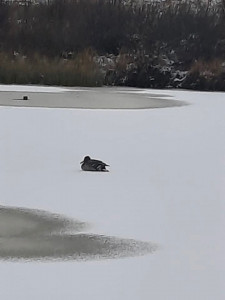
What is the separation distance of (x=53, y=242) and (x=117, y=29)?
24127 mm

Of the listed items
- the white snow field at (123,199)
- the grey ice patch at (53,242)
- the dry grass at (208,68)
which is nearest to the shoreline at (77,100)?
the white snow field at (123,199)

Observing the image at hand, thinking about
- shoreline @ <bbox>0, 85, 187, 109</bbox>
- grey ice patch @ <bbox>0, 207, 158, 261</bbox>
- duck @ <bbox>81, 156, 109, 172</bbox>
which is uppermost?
grey ice patch @ <bbox>0, 207, 158, 261</bbox>

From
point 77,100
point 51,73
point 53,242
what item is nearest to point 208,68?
point 51,73

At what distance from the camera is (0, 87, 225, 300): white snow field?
4.07 meters

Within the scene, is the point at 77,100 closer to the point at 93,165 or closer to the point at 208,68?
the point at 93,165

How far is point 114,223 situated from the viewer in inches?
210

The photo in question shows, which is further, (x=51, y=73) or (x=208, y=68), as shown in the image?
(x=208, y=68)

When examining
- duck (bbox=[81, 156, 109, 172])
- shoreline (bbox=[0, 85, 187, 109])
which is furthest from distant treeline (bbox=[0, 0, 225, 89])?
duck (bbox=[81, 156, 109, 172])

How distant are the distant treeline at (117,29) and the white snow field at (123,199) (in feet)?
50.1

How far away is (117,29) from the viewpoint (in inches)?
1121

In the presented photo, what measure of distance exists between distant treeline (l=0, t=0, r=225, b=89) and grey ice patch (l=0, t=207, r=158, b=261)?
20.6 m

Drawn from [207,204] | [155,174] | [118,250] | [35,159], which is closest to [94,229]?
[118,250]

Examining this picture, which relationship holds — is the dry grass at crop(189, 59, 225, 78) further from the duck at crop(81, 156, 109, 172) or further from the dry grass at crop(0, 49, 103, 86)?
the duck at crop(81, 156, 109, 172)

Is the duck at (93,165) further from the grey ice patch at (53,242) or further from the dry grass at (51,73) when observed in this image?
the dry grass at (51,73)
